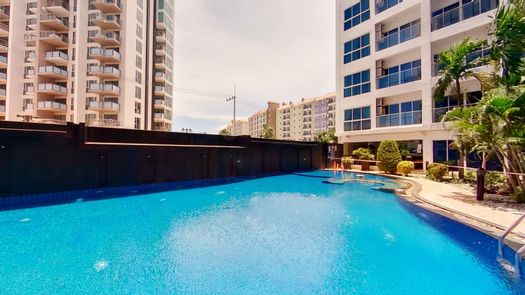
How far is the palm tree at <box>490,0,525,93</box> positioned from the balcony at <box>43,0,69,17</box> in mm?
53354

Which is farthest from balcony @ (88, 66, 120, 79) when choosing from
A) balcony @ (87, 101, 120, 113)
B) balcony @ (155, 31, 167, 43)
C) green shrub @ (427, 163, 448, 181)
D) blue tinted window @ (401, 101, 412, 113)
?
green shrub @ (427, 163, 448, 181)

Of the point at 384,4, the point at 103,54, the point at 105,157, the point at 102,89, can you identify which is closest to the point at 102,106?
the point at 102,89

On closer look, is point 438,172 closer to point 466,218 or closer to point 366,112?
point 466,218

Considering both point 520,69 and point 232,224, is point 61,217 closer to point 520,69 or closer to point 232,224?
point 232,224

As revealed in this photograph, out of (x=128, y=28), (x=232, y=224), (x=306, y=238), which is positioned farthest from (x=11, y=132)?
(x=128, y=28)

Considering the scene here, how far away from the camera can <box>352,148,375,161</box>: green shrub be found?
80.9 feet

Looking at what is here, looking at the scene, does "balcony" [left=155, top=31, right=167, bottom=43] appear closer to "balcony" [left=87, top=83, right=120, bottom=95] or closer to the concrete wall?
"balcony" [left=87, top=83, right=120, bottom=95]

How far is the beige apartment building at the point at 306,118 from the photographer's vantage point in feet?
306

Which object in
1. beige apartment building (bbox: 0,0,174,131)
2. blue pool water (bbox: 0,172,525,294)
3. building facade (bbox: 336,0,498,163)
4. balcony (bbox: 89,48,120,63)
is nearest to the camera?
blue pool water (bbox: 0,172,525,294)

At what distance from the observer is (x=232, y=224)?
8969mm

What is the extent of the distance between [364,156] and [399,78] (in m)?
7.79

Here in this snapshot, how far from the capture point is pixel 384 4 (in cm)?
2455

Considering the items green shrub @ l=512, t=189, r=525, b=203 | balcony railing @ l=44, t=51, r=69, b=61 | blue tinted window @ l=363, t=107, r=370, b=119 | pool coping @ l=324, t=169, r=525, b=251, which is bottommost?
pool coping @ l=324, t=169, r=525, b=251

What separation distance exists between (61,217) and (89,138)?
5.43 metres
